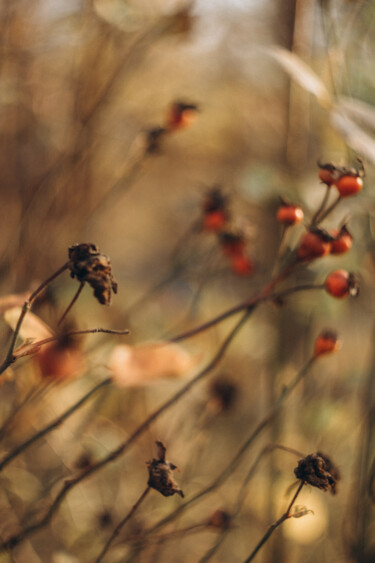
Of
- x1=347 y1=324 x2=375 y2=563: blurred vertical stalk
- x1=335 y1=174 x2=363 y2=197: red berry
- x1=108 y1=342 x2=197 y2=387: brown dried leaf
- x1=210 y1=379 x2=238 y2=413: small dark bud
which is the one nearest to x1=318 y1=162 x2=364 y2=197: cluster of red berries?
x1=335 y1=174 x2=363 y2=197: red berry

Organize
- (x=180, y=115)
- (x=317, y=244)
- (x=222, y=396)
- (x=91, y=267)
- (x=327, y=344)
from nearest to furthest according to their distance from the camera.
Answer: (x=91, y=267) < (x=317, y=244) < (x=327, y=344) < (x=180, y=115) < (x=222, y=396)

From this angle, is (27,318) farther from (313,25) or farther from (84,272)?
(313,25)

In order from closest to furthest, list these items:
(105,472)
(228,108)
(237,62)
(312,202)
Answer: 1. (312,202)
2. (105,472)
3. (237,62)
4. (228,108)

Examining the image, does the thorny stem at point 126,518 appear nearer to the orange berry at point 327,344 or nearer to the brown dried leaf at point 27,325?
the brown dried leaf at point 27,325

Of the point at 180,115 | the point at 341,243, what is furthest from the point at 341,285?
the point at 180,115

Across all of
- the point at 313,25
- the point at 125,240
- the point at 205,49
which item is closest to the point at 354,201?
the point at 313,25

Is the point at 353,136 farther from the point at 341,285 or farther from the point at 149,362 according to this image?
the point at 149,362
